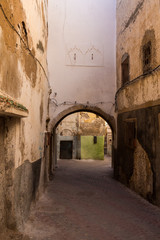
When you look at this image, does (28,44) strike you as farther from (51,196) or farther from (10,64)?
(51,196)

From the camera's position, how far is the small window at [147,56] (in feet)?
20.1

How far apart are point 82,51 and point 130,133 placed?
15.4ft

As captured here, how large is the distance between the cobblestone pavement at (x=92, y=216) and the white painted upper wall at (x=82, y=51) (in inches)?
165

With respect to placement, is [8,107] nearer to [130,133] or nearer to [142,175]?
[142,175]

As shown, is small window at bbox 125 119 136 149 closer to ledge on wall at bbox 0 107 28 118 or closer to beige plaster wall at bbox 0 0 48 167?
beige plaster wall at bbox 0 0 48 167

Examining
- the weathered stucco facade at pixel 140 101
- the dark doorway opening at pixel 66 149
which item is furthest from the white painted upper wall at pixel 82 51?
the dark doorway opening at pixel 66 149

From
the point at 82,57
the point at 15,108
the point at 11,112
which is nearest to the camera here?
the point at 11,112

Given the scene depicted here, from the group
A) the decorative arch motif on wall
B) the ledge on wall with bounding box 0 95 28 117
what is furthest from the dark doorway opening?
the ledge on wall with bounding box 0 95 28 117

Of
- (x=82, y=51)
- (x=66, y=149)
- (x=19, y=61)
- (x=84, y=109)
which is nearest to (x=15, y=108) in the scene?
(x=19, y=61)

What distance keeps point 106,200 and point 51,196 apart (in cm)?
160

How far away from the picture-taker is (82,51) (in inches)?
378

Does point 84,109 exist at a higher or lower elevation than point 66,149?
higher

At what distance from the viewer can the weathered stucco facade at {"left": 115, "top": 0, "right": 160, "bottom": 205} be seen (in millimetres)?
5516

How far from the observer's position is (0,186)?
118 inches
